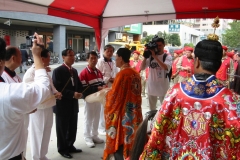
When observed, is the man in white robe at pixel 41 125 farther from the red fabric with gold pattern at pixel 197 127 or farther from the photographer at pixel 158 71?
the red fabric with gold pattern at pixel 197 127

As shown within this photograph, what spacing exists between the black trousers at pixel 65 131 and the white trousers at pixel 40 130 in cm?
29

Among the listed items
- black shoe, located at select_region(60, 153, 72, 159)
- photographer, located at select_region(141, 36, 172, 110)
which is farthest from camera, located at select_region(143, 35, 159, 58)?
black shoe, located at select_region(60, 153, 72, 159)

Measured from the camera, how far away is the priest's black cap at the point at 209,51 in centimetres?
134

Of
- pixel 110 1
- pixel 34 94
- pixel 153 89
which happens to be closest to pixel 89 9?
pixel 110 1

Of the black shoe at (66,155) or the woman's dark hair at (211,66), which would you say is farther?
the black shoe at (66,155)

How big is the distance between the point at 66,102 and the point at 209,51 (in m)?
2.47

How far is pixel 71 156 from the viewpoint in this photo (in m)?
3.52

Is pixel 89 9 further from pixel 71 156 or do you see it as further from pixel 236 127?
pixel 236 127

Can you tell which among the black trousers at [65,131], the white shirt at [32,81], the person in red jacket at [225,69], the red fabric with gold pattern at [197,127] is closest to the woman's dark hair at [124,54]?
the white shirt at [32,81]

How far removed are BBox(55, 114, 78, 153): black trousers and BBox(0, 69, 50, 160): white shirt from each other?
1732 mm

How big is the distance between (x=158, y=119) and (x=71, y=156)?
8.28 feet

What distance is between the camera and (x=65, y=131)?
3465mm

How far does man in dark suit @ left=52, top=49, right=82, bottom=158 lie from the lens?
334cm

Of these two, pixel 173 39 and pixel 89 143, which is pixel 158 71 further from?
pixel 173 39
